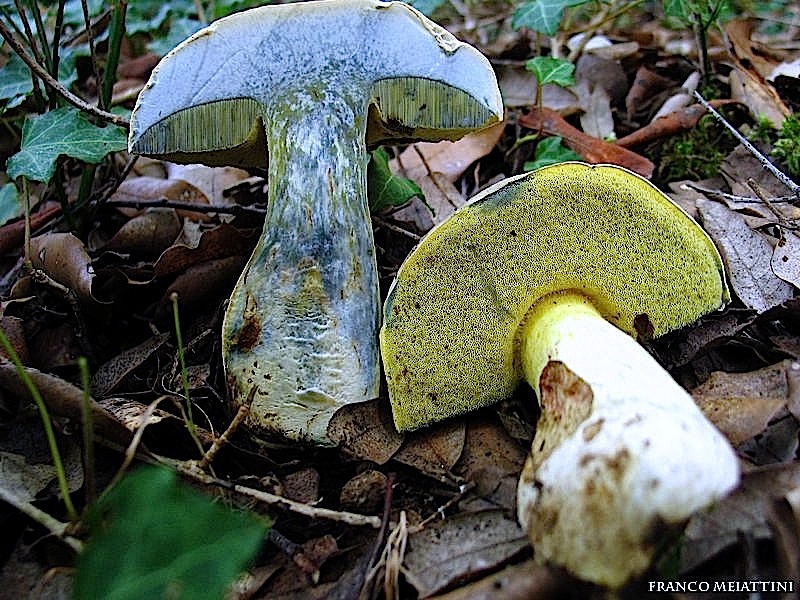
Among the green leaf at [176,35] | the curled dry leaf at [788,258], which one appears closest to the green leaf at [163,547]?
the curled dry leaf at [788,258]

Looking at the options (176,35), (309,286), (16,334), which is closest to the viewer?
(309,286)

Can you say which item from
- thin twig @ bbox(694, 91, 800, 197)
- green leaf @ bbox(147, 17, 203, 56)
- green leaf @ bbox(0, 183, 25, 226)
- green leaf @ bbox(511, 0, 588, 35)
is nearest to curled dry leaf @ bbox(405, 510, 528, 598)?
thin twig @ bbox(694, 91, 800, 197)

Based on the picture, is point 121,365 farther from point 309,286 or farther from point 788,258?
point 788,258

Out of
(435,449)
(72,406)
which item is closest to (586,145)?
(435,449)

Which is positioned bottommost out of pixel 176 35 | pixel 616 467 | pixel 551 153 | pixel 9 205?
pixel 551 153

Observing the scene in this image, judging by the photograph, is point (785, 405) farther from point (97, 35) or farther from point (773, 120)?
point (97, 35)

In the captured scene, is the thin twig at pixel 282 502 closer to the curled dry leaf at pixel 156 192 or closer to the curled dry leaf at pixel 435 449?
the curled dry leaf at pixel 435 449
